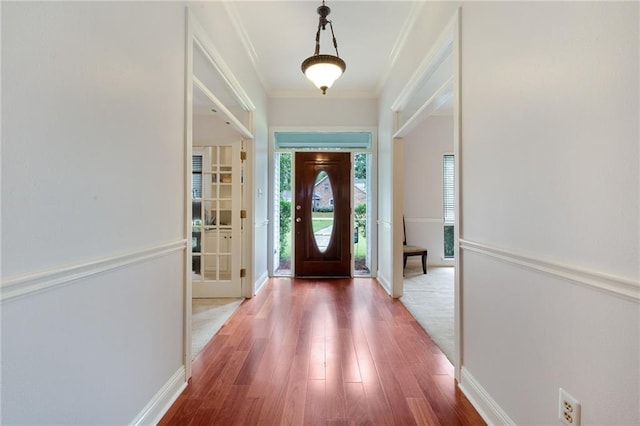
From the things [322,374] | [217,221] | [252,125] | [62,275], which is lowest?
[322,374]

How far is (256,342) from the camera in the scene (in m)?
2.42

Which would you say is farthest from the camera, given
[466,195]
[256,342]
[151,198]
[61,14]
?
[256,342]

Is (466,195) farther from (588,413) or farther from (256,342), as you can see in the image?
(256,342)

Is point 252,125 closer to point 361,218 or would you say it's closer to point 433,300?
point 361,218

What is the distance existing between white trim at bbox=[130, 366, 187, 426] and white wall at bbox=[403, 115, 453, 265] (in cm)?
456

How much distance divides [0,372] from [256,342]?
1.76m

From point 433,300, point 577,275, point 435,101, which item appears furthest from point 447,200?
point 577,275

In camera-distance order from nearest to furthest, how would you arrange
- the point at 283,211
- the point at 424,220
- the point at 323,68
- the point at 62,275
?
1. the point at 62,275
2. the point at 323,68
3. the point at 283,211
4. the point at 424,220

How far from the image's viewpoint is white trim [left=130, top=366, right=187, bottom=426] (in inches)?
56.6

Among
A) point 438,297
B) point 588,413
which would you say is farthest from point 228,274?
point 588,413

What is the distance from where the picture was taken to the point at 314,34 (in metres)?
3.06

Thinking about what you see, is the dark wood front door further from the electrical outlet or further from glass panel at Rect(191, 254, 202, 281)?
the electrical outlet

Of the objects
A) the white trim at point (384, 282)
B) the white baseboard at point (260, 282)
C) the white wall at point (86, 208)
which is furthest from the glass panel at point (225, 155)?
the white trim at point (384, 282)

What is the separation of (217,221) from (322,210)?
1.70 meters
